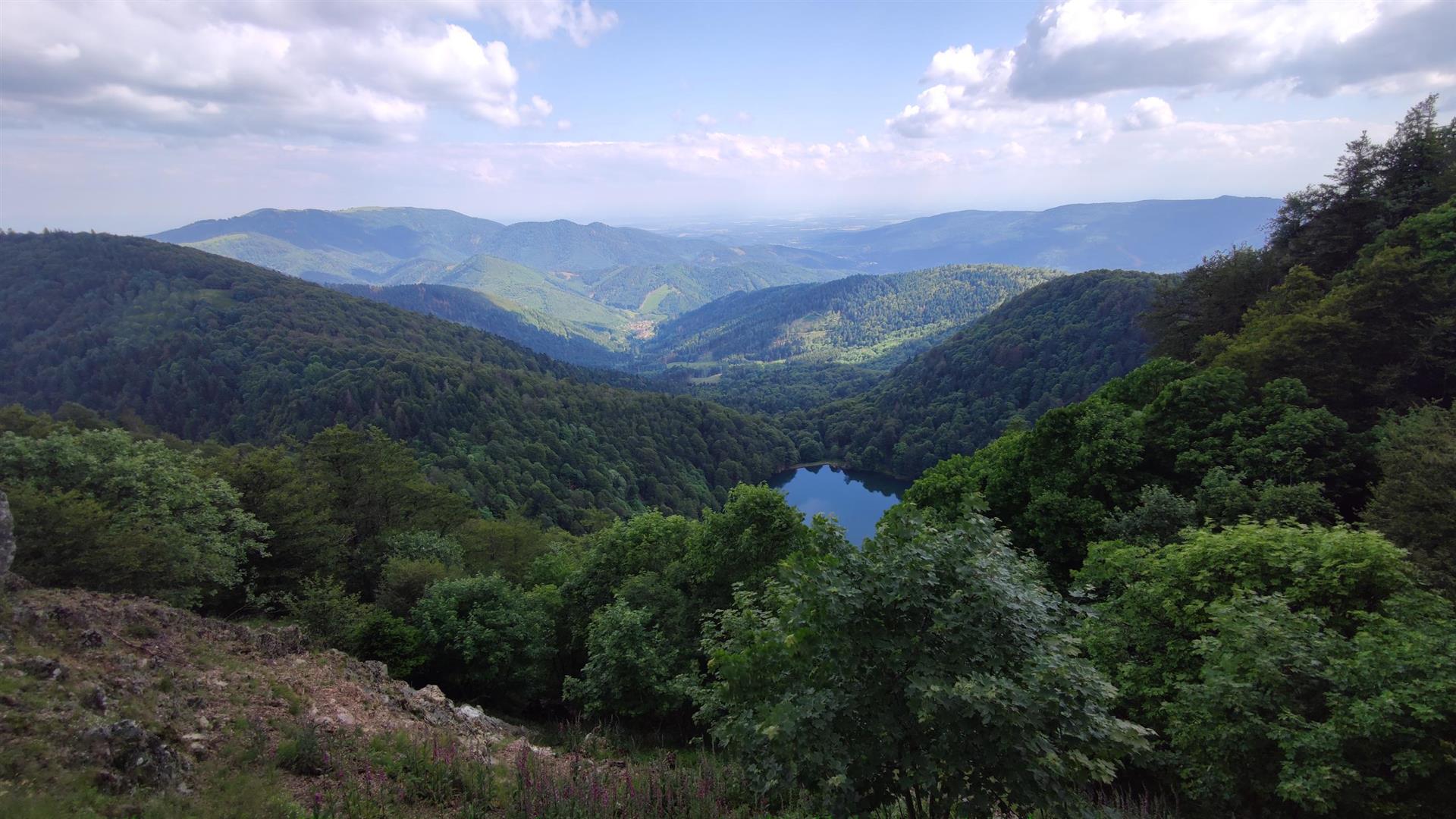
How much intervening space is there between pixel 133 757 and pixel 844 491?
139707 mm

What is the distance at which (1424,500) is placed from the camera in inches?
620

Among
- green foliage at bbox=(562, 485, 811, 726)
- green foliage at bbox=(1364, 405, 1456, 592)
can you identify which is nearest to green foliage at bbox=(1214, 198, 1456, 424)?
green foliage at bbox=(1364, 405, 1456, 592)

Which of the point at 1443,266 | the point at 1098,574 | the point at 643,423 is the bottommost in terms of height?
the point at 643,423

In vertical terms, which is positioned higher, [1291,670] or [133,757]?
[133,757]

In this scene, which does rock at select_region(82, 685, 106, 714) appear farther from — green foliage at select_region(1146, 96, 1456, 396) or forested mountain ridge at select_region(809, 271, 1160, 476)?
forested mountain ridge at select_region(809, 271, 1160, 476)

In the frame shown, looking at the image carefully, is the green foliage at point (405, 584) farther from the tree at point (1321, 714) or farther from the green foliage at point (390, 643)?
the tree at point (1321, 714)

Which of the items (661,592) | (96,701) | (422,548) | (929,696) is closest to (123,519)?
(422,548)

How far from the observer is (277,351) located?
145750 millimetres

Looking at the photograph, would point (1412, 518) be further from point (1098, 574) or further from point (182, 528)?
point (182, 528)

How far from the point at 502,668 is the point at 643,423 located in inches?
4889

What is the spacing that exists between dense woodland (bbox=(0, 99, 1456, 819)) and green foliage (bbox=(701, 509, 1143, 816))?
0.05 m

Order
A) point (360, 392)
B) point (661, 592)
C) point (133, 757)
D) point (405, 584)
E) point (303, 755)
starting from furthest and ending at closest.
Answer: point (360, 392)
point (405, 584)
point (661, 592)
point (303, 755)
point (133, 757)

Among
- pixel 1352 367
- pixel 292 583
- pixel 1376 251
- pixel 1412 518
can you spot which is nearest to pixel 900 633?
pixel 1412 518

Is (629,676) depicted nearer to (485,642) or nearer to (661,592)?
(661,592)
